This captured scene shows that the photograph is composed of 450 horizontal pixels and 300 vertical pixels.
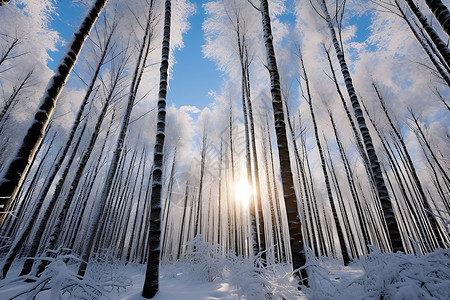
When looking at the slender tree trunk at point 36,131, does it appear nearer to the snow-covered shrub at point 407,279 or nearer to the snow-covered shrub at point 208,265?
the snow-covered shrub at point 407,279

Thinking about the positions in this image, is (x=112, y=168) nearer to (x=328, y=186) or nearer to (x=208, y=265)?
(x=208, y=265)

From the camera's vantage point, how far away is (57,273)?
4.21 ft

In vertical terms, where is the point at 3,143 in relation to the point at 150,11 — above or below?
below

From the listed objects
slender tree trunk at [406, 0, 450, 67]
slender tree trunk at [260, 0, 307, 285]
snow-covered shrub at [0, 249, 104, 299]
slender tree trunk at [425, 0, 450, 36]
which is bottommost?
snow-covered shrub at [0, 249, 104, 299]

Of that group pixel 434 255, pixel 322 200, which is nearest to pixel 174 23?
pixel 434 255

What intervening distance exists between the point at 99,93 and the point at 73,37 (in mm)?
8051

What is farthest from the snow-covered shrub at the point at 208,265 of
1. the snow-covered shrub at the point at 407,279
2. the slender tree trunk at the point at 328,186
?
the slender tree trunk at the point at 328,186

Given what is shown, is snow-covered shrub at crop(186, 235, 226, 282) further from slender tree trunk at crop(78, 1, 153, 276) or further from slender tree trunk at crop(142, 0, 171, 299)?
slender tree trunk at crop(78, 1, 153, 276)

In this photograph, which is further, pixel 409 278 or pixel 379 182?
pixel 379 182

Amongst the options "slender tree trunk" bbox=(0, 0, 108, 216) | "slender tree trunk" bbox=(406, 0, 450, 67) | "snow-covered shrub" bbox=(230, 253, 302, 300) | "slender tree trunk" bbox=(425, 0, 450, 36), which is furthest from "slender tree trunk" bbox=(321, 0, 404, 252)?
"slender tree trunk" bbox=(0, 0, 108, 216)

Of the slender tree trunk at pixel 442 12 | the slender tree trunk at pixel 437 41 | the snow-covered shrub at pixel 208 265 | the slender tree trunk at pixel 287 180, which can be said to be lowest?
the snow-covered shrub at pixel 208 265

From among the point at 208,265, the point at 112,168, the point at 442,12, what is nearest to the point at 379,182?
the point at 442,12

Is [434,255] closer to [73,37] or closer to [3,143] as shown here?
[73,37]

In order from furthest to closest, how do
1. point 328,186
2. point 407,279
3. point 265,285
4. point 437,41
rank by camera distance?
1. point 328,186
2. point 437,41
3. point 265,285
4. point 407,279
